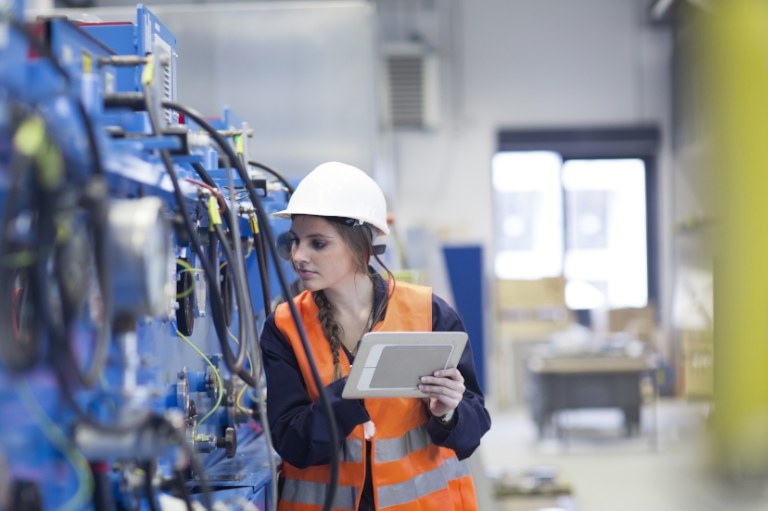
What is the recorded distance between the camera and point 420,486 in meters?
1.67

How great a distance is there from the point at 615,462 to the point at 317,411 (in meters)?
4.36

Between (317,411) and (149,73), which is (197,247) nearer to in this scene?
(149,73)

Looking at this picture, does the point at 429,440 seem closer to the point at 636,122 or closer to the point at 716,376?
the point at 716,376

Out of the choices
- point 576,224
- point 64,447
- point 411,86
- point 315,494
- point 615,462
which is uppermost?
point 411,86

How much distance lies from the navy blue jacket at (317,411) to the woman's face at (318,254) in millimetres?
134

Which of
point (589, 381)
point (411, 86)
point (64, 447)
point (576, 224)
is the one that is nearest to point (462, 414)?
point (64, 447)

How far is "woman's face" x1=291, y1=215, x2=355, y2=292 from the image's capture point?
164 cm

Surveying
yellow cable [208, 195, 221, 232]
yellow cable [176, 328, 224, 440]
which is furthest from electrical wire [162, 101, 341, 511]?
yellow cable [176, 328, 224, 440]

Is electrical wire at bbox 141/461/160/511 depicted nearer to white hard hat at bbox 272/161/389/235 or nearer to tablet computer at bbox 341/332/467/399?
tablet computer at bbox 341/332/467/399

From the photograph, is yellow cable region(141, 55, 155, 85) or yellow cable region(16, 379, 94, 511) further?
yellow cable region(141, 55, 155, 85)

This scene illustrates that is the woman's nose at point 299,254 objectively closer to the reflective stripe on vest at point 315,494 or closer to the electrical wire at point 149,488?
the reflective stripe on vest at point 315,494

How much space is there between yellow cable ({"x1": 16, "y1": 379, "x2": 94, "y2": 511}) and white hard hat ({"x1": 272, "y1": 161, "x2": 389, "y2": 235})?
72 centimetres

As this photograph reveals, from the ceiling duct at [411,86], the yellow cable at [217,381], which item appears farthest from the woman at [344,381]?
the ceiling duct at [411,86]

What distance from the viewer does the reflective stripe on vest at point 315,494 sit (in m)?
1.65
